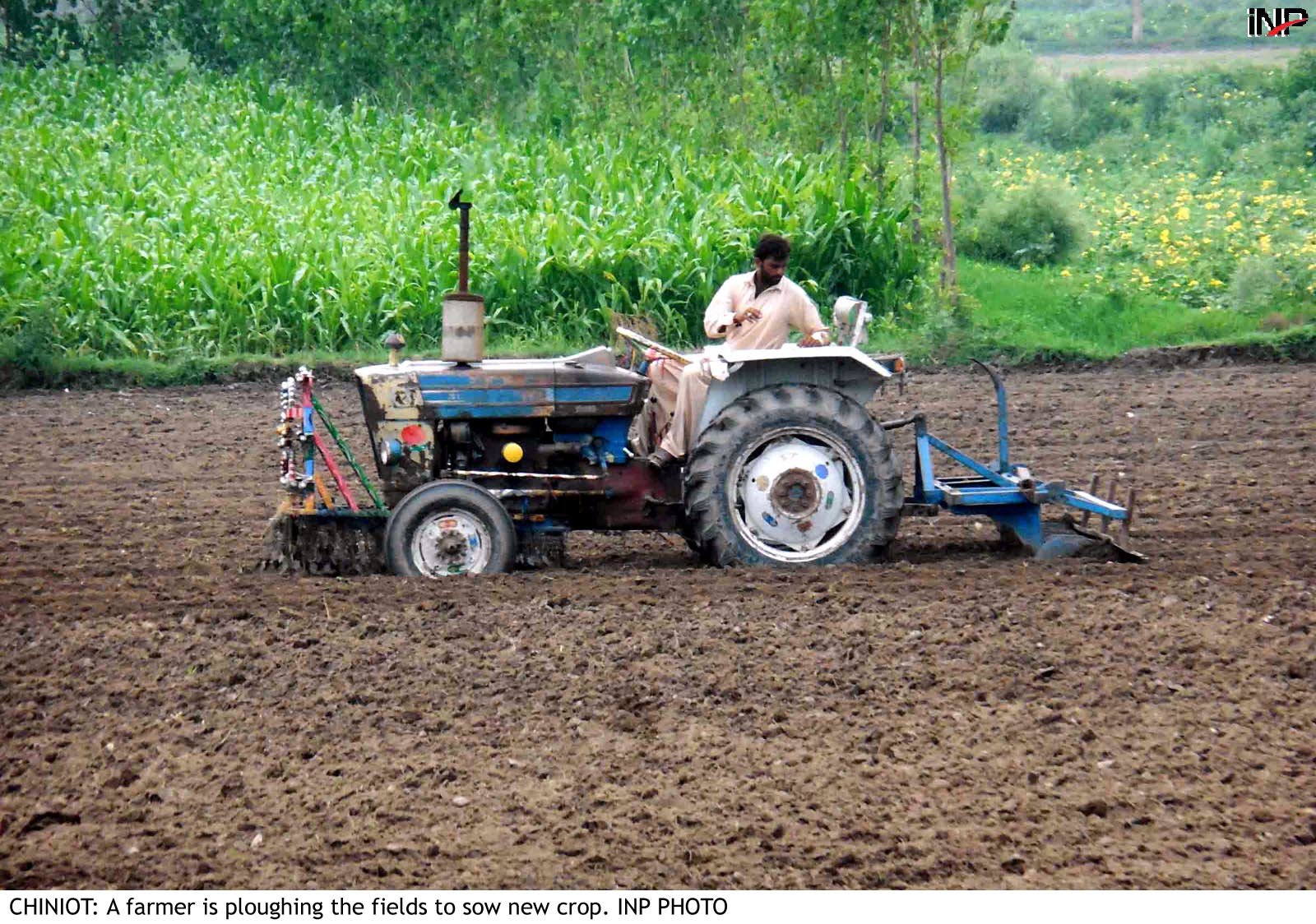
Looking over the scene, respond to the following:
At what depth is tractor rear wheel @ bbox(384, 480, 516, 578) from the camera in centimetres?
752

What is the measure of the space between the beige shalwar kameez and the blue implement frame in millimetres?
665

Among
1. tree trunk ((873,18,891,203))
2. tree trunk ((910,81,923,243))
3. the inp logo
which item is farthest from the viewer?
the inp logo

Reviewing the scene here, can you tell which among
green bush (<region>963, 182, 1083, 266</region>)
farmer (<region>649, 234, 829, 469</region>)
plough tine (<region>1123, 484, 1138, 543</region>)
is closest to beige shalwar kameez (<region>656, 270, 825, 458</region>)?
farmer (<region>649, 234, 829, 469</region>)

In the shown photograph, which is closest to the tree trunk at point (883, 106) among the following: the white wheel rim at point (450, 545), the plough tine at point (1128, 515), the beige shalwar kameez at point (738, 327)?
the beige shalwar kameez at point (738, 327)

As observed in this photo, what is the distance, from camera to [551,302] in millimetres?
16281

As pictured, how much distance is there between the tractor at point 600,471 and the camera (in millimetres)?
7605

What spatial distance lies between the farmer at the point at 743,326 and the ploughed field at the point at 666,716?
0.65m

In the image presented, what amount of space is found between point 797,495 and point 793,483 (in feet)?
0.23

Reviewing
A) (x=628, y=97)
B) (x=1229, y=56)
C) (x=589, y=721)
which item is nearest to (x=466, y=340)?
(x=589, y=721)

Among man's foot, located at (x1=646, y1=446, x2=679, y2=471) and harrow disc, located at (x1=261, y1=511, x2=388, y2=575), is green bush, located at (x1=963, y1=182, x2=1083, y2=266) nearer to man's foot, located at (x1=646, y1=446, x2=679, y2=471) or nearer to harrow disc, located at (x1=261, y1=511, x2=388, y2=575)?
man's foot, located at (x1=646, y1=446, x2=679, y2=471)

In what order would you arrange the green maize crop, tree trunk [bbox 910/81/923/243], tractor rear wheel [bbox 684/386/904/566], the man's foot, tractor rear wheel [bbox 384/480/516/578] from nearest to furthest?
tractor rear wheel [bbox 384/480/516/578], tractor rear wheel [bbox 684/386/904/566], the man's foot, the green maize crop, tree trunk [bbox 910/81/923/243]

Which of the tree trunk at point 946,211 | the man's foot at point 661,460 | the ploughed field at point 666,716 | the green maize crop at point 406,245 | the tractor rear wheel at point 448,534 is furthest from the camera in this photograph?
the tree trunk at point 946,211

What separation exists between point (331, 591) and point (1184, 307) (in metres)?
12.3

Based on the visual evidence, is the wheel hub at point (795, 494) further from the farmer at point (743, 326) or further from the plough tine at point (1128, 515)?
the plough tine at point (1128, 515)
